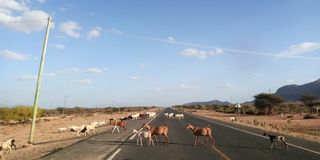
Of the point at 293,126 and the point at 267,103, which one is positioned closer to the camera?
the point at 293,126

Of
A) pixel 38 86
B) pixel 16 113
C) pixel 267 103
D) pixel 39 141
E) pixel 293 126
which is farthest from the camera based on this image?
pixel 267 103

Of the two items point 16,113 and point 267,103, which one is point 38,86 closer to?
point 16,113

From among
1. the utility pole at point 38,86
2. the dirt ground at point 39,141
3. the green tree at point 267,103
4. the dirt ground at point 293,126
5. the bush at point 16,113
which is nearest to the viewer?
the dirt ground at point 39,141

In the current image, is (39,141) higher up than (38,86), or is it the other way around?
(38,86)

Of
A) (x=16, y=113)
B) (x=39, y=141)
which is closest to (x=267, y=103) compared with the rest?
(x=16, y=113)

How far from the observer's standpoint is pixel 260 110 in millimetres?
102438

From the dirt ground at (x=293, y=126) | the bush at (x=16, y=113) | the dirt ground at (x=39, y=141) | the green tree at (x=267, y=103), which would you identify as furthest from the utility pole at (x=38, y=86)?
the green tree at (x=267, y=103)

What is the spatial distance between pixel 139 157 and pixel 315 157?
6.68 meters

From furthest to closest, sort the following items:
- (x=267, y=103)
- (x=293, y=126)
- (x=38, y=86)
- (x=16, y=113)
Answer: (x=267, y=103)
(x=16, y=113)
(x=293, y=126)
(x=38, y=86)

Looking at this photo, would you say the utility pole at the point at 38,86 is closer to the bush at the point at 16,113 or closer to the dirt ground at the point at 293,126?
the dirt ground at the point at 293,126

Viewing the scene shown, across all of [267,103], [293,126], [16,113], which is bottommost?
[293,126]

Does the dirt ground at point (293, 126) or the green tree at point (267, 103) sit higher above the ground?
the green tree at point (267, 103)

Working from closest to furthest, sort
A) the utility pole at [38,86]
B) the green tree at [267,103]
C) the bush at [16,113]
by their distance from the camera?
the utility pole at [38,86], the bush at [16,113], the green tree at [267,103]

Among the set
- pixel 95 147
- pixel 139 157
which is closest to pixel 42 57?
pixel 95 147
